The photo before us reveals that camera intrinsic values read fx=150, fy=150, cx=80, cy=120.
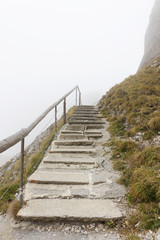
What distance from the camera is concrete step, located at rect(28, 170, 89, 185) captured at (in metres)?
2.81

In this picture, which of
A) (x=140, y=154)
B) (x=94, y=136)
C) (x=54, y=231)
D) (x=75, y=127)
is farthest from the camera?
(x=75, y=127)

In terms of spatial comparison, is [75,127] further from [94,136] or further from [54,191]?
[54,191]

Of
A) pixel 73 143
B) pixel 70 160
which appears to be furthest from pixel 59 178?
pixel 73 143

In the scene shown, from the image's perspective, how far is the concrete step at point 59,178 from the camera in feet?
9.23

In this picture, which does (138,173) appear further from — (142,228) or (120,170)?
(142,228)

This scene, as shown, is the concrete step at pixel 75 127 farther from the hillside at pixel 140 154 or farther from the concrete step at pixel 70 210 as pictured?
→ the concrete step at pixel 70 210

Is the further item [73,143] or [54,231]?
[73,143]

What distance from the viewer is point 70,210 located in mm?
2135

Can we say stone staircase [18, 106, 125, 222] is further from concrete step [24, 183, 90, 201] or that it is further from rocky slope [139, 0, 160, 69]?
rocky slope [139, 0, 160, 69]

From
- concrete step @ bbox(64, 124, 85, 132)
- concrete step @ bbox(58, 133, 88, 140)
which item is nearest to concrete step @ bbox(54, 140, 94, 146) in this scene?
concrete step @ bbox(58, 133, 88, 140)

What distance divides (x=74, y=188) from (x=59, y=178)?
39 cm

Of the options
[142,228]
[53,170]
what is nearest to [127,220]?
[142,228]

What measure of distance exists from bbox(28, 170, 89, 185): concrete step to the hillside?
76 cm

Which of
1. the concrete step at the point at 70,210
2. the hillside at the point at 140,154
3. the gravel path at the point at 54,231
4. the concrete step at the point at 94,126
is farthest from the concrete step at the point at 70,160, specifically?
the concrete step at the point at 94,126
